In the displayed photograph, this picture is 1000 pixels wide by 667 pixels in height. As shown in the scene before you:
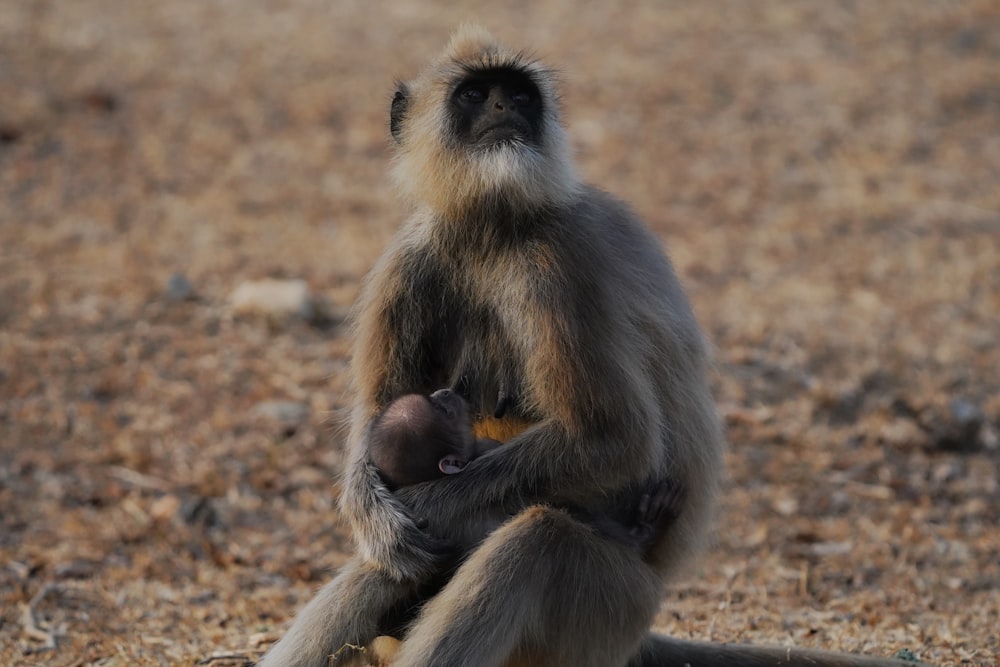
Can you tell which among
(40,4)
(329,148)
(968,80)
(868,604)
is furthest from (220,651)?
Result: (40,4)

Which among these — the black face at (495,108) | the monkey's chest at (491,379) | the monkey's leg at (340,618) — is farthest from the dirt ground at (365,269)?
the black face at (495,108)

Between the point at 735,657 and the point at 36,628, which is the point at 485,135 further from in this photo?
the point at 36,628

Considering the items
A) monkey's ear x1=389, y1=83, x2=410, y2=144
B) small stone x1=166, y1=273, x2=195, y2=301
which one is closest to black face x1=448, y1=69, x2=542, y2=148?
monkey's ear x1=389, y1=83, x2=410, y2=144

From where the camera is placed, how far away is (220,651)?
162 inches

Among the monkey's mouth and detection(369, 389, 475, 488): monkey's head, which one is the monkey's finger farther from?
the monkey's mouth

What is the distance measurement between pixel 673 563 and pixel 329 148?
6828 mm

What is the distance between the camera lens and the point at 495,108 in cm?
352

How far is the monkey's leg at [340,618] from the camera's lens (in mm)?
3363

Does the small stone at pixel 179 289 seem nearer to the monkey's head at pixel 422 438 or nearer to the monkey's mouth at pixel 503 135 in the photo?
the monkey's head at pixel 422 438

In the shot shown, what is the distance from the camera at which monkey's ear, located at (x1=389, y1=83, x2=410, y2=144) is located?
392cm

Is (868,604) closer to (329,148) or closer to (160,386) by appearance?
(160,386)

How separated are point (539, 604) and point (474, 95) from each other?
141cm

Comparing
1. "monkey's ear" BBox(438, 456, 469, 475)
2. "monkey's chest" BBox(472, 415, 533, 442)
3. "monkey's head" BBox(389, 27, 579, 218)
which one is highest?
"monkey's head" BBox(389, 27, 579, 218)

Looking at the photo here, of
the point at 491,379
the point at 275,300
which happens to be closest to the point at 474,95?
the point at 491,379
